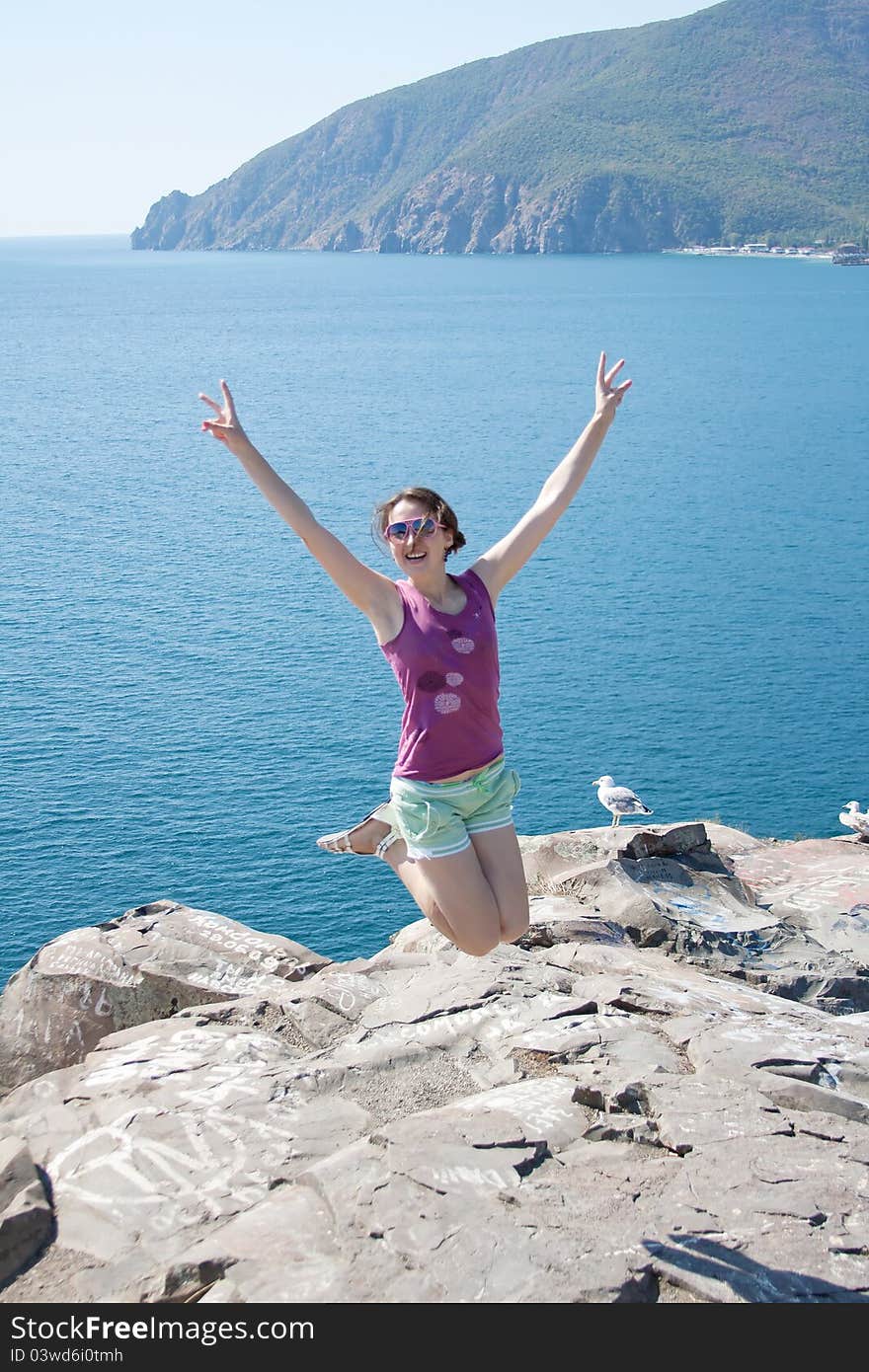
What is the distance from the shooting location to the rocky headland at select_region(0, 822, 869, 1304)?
28.5ft

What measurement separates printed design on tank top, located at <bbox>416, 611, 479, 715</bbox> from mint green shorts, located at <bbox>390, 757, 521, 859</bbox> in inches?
23.8

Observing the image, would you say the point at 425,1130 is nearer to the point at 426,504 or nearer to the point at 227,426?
the point at 426,504

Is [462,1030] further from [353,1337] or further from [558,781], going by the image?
[558,781]

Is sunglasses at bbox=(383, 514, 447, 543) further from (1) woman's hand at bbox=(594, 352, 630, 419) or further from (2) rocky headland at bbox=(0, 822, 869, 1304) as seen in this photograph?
(2) rocky headland at bbox=(0, 822, 869, 1304)

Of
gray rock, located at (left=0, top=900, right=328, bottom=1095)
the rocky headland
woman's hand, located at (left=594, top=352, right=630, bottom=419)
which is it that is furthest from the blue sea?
woman's hand, located at (left=594, top=352, right=630, bottom=419)

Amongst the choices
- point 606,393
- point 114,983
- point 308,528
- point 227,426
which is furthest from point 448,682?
point 114,983

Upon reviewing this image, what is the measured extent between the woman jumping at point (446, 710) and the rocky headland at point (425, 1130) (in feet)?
6.59

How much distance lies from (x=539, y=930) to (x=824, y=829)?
39.9 meters

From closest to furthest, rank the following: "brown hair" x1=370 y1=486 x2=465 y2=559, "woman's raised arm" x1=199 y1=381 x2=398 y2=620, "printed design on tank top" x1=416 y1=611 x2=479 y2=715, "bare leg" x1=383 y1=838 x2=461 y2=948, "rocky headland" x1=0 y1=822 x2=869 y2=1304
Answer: "rocky headland" x1=0 y1=822 x2=869 y2=1304 → "woman's raised arm" x1=199 y1=381 x2=398 y2=620 → "printed design on tank top" x1=416 y1=611 x2=479 y2=715 → "brown hair" x1=370 y1=486 x2=465 y2=559 → "bare leg" x1=383 y1=838 x2=461 y2=948

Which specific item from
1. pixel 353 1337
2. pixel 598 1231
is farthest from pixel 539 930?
pixel 353 1337

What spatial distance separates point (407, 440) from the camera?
396ft

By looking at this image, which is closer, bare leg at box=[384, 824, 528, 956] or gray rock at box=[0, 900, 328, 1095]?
bare leg at box=[384, 824, 528, 956]

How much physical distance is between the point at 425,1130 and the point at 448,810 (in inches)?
112

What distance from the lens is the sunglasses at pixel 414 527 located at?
31.1 ft
